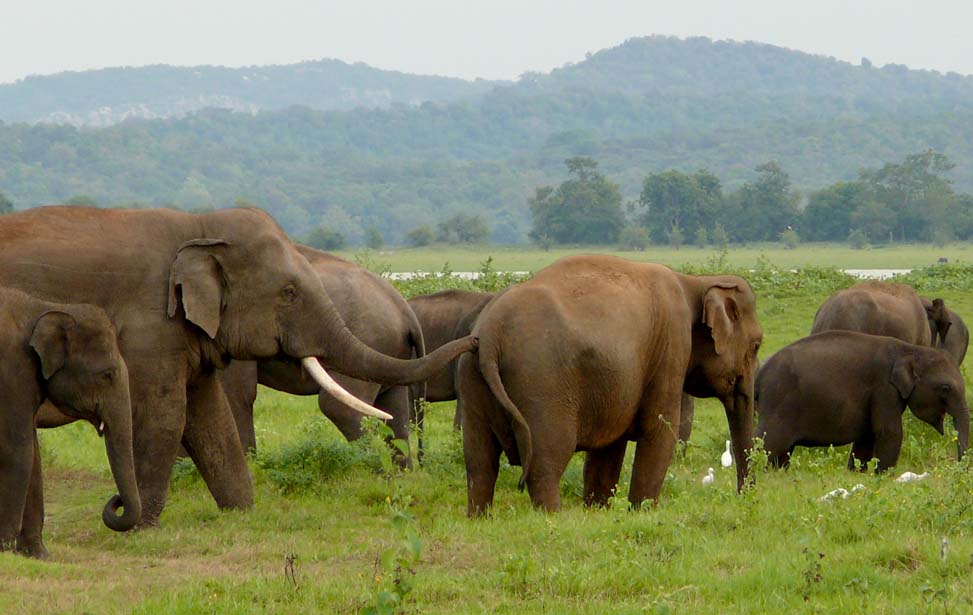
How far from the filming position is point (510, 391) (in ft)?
28.8

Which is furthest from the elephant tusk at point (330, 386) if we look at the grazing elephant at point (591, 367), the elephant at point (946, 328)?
the elephant at point (946, 328)

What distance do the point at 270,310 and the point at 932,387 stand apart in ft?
17.4

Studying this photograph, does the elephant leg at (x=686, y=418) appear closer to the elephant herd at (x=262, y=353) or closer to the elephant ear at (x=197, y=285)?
the elephant herd at (x=262, y=353)

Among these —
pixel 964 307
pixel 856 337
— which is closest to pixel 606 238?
pixel 964 307

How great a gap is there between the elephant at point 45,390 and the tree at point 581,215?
299 feet

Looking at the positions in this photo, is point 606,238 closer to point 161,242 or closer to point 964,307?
point 964,307

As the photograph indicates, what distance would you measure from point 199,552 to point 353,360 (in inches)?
61.8

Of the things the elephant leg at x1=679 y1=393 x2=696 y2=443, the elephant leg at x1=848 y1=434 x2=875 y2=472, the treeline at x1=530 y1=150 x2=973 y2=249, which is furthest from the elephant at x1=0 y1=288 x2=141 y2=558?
the treeline at x1=530 y1=150 x2=973 y2=249

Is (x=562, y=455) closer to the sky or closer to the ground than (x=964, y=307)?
closer to the sky

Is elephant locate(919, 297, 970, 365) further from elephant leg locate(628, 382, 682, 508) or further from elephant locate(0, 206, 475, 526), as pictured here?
elephant locate(0, 206, 475, 526)

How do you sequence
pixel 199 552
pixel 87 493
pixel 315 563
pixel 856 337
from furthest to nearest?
pixel 856 337 < pixel 87 493 < pixel 199 552 < pixel 315 563

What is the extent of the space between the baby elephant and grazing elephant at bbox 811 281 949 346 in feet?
12.6

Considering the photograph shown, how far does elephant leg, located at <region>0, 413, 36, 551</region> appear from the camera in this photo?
7766 mm

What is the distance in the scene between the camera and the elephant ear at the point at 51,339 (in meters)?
7.78
